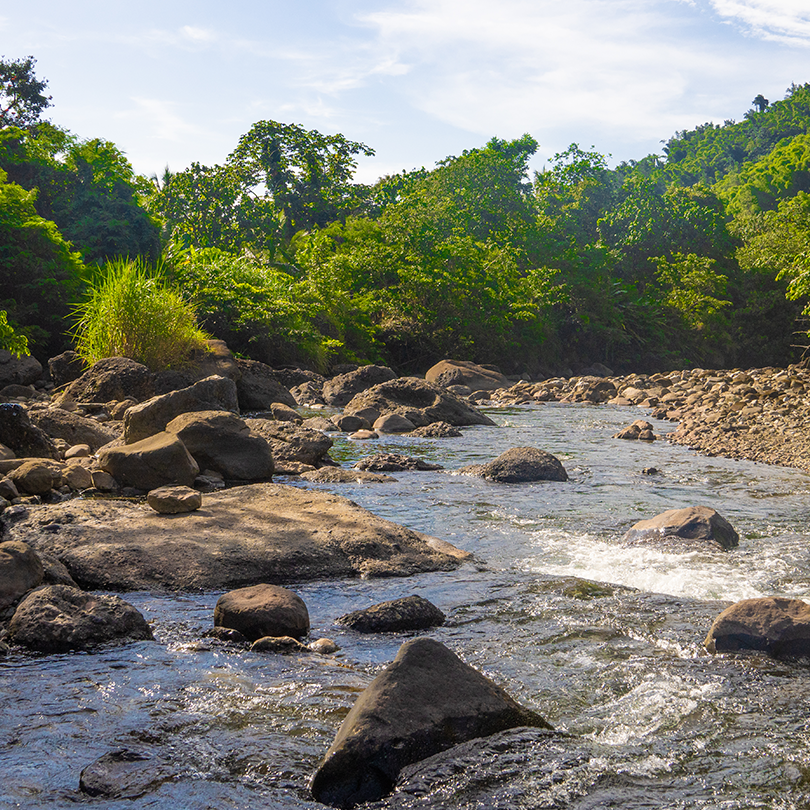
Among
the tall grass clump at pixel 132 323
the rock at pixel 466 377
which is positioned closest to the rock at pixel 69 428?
the tall grass clump at pixel 132 323

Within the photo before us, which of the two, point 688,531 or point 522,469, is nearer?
point 688,531

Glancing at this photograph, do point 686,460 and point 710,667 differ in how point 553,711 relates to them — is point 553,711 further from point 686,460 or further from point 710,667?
point 686,460

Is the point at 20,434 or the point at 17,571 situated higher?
the point at 20,434

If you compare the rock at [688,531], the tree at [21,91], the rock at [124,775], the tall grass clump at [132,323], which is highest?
the tree at [21,91]

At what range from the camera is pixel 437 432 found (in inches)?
639

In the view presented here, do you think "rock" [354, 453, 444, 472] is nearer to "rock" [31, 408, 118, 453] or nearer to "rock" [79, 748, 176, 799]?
"rock" [31, 408, 118, 453]

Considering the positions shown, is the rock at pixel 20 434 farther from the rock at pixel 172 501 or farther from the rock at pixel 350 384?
the rock at pixel 350 384

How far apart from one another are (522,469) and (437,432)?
5.06m

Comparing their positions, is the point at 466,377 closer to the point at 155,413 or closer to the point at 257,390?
the point at 257,390

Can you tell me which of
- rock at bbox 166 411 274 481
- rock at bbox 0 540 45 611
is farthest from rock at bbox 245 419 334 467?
rock at bbox 0 540 45 611

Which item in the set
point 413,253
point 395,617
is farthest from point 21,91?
point 395,617

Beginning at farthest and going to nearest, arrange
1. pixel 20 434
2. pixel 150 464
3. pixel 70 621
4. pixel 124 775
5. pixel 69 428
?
pixel 69 428, pixel 20 434, pixel 150 464, pixel 70 621, pixel 124 775

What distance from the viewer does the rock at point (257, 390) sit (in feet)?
62.5

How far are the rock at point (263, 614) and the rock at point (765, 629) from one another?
8.26 feet
